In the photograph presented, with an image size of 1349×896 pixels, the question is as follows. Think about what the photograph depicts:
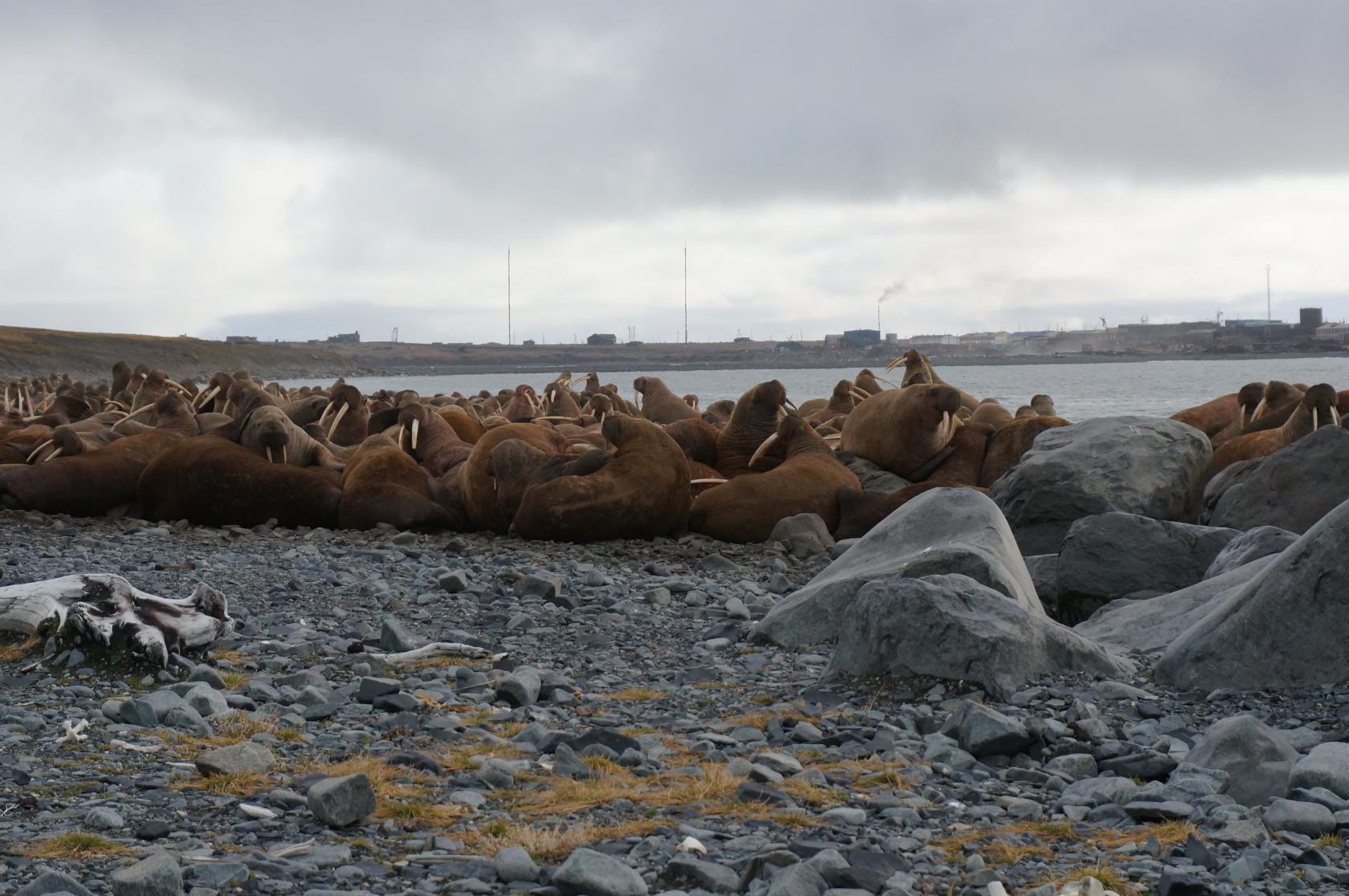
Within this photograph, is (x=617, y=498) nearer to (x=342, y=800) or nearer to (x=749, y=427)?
(x=749, y=427)

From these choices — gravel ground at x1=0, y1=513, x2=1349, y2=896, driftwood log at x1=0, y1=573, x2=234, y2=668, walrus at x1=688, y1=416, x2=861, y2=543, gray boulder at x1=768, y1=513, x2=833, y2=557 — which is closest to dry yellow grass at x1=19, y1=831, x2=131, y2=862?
gravel ground at x1=0, y1=513, x2=1349, y2=896

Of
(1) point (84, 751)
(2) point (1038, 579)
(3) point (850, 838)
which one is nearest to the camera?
(3) point (850, 838)

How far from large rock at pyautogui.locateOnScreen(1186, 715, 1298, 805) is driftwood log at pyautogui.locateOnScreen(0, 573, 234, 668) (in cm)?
460

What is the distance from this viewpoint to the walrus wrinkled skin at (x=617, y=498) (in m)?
11.4

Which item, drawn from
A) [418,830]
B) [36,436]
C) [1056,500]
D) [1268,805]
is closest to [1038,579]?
[1056,500]

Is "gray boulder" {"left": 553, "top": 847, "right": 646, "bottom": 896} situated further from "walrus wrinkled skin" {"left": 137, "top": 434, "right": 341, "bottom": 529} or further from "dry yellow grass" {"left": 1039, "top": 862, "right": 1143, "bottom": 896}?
"walrus wrinkled skin" {"left": 137, "top": 434, "right": 341, "bottom": 529}

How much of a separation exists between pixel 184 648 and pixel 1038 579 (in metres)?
5.58

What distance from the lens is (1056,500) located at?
10.8 m

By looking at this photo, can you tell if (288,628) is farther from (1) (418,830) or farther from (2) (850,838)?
(2) (850,838)

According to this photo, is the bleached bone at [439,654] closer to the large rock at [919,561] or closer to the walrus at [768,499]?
the large rock at [919,561]

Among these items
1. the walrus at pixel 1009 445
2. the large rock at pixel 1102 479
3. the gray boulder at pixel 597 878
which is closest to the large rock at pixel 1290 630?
the gray boulder at pixel 597 878

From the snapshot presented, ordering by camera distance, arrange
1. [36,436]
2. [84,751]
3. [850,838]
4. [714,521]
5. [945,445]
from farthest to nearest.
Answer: [36,436]
[945,445]
[714,521]
[84,751]
[850,838]

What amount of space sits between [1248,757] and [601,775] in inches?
93.8

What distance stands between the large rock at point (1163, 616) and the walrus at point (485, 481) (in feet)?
19.5
